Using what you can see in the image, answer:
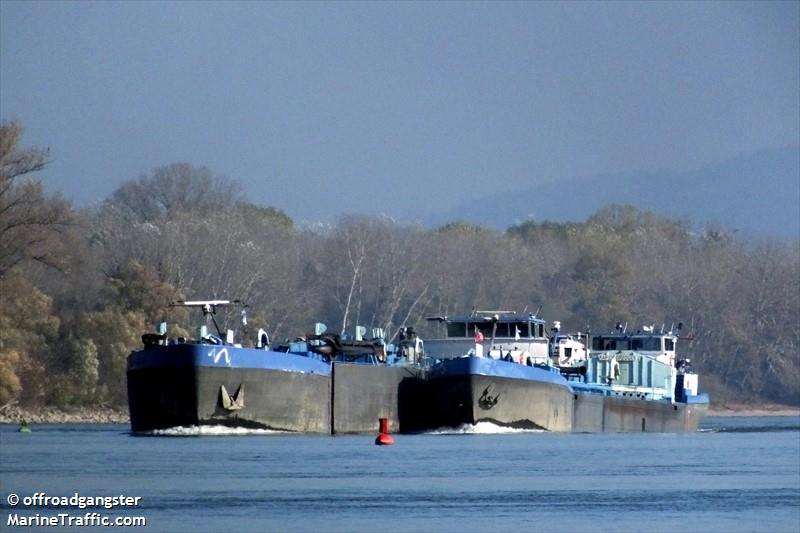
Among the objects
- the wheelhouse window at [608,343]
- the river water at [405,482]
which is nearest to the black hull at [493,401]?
the river water at [405,482]

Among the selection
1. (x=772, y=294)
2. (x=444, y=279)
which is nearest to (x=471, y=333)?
(x=444, y=279)

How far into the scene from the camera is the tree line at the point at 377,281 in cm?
10644

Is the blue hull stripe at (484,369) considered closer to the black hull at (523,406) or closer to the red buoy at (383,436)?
the black hull at (523,406)

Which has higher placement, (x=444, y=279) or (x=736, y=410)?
(x=444, y=279)

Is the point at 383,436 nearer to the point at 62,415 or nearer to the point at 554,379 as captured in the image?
the point at 554,379

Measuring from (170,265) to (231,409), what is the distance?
52.7 m

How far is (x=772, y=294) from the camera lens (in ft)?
503

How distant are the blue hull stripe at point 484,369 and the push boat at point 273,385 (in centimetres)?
240

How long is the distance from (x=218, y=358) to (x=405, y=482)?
18.9m

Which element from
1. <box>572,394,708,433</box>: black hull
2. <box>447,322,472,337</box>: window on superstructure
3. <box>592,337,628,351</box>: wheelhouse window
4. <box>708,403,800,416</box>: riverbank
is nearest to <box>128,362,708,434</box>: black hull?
<box>572,394,708,433</box>: black hull

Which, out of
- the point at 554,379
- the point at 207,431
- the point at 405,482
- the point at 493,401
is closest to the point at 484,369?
the point at 493,401

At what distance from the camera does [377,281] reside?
144m

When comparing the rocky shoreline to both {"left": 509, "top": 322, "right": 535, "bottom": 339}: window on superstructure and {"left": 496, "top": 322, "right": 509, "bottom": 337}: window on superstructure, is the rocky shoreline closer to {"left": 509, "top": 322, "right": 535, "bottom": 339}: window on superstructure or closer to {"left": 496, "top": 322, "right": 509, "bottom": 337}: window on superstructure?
{"left": 496, "top": 322, "right": 509, "bottom": 337}: window on superstructure

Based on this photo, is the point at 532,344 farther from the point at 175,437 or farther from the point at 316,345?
the point at 175,437
